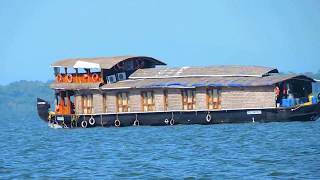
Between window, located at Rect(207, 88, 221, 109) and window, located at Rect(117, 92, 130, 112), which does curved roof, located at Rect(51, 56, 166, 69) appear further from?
window, located at Rect(207, 88, 221, 109)

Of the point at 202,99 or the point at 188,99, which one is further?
the point at 188,99

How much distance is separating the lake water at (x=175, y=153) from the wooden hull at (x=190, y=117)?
0.67 meters

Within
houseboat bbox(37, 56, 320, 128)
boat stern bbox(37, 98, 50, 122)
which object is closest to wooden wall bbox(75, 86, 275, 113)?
houseboat bbox(37, 56, 320, 128)

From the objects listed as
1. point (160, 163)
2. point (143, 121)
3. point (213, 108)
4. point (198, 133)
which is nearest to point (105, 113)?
point (143, 121)

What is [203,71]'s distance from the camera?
62.5 meters

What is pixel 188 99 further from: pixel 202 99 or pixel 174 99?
pixel 202 99

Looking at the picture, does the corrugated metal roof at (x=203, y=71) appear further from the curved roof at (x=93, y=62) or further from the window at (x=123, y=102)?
the window at (x=123, y=102)

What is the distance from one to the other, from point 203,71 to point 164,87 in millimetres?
3336

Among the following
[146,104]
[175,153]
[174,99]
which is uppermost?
[174,99]

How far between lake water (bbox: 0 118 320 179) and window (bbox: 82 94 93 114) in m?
6.91

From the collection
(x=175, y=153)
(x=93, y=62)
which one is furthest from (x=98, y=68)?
(x=175, y=153)

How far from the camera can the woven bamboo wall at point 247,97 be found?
57281mm

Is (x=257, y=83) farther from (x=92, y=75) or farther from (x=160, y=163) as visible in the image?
(x=160, y=163)

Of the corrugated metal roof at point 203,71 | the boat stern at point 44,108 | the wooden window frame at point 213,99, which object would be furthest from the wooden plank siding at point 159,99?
the boat stern at point 44,108
